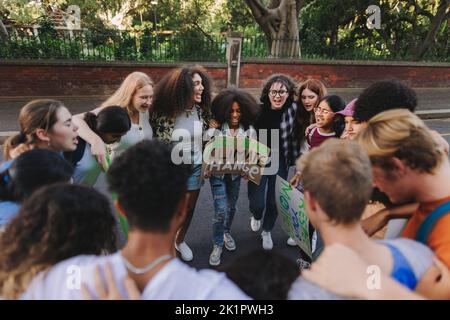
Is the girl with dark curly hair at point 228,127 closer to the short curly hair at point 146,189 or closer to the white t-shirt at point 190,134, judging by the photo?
the white t-shirt at point 190,134

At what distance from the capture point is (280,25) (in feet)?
36.9

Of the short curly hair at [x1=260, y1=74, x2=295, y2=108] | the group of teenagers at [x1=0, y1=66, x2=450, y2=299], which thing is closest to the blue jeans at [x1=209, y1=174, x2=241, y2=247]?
the short curly hair at [x1=260, y1=74, x2=295, y2=108]

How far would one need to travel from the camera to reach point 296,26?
11.3 meters

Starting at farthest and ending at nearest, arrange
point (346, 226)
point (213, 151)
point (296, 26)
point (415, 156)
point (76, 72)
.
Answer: point (296, 26) < point (76, 72) < point (213, 151) < point (415, 156) < point (346, 226)

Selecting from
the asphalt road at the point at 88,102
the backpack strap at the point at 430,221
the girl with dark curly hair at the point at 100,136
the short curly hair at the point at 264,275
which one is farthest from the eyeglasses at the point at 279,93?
the asphalt road at the point at 88,102

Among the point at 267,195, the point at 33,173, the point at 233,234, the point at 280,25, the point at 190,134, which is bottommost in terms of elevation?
the point at 233,234

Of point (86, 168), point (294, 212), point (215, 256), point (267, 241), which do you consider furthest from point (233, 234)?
point (86, 168)

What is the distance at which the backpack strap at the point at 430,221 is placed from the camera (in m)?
1.35

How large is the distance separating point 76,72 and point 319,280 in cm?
942

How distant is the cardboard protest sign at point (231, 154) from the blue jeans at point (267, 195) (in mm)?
Answer: 345

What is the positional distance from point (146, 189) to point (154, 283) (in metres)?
0.32

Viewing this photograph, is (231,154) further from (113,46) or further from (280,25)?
(280,25)
